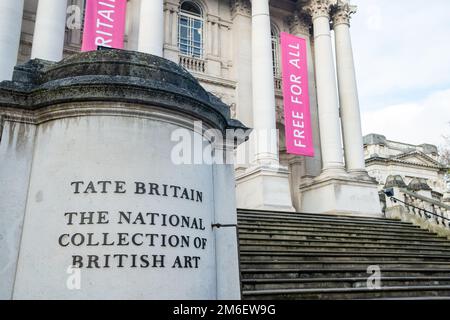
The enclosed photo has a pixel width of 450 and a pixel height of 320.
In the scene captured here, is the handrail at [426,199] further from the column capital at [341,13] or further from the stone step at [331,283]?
the column capital at [341,13]

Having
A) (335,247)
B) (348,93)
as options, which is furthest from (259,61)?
(335,247)

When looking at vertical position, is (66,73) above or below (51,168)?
above

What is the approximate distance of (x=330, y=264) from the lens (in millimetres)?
8484

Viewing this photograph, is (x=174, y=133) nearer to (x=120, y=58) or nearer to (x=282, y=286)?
(x=120, y=58)

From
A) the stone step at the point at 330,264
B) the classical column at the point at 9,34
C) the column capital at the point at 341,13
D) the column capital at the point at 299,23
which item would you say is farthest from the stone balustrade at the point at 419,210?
the classical column at the point at 9,34

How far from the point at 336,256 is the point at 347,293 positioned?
7.64 ft

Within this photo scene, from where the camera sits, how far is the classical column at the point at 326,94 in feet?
Result: 57.6

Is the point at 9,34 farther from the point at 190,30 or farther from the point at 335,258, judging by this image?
the point at 335,258

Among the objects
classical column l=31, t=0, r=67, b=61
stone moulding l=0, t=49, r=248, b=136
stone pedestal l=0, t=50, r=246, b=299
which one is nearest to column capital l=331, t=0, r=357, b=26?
classical column l=31, t=0, r=67, b=61

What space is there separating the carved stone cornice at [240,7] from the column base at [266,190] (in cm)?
879

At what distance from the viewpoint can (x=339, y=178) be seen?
16500mm
